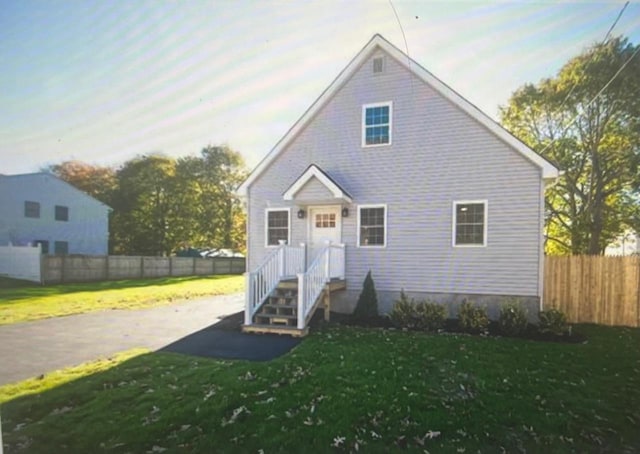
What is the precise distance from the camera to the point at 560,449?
2.84m

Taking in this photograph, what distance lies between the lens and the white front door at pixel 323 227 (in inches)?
370

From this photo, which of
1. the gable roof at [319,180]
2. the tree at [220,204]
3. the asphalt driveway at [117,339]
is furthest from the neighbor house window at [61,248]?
the tree at [220,204]

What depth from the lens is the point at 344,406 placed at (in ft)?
11.3

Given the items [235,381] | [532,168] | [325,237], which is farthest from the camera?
[325,237]

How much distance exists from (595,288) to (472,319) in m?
3.53

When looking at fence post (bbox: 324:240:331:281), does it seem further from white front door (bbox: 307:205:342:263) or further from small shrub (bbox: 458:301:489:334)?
small shrub (bbox: 458:301:489:334)

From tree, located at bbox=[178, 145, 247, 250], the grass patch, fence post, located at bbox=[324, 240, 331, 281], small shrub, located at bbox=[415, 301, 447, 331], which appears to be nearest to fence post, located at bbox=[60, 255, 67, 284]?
the grass patch

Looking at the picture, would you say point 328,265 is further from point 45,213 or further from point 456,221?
point 45,213

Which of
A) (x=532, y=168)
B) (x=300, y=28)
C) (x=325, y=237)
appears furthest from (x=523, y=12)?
(x=325, y=237)

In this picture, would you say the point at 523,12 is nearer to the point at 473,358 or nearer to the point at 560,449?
the point at 560,449

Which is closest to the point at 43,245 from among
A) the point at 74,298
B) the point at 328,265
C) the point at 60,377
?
the point at 60,377

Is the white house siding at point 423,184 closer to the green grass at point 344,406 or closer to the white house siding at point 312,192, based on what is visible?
the white house siding at point 312,192

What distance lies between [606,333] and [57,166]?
31.8 ft

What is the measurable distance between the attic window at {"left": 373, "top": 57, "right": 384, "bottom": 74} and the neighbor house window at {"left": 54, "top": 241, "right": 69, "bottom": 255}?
27.5 ft
